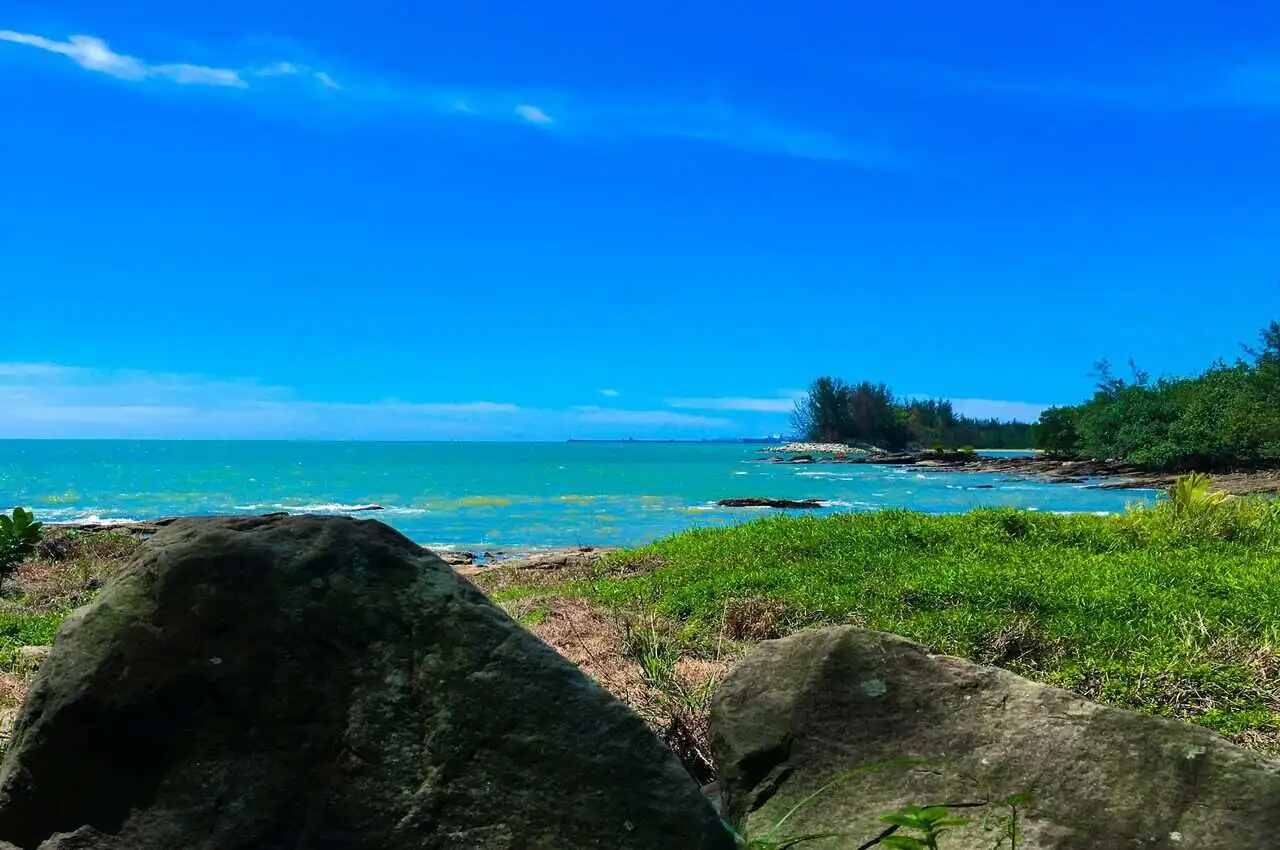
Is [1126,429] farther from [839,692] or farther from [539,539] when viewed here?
[839,692]

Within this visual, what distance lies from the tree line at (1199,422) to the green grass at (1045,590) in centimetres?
3806

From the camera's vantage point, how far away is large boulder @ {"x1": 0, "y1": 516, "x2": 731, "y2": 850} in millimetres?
2385

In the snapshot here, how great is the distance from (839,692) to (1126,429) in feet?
203

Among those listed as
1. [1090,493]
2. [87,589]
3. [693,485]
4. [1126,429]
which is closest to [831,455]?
[1126,429]

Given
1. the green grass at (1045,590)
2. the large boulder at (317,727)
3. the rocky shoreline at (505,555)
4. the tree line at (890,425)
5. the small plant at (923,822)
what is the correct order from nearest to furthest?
1. the small plant at (923,822)
2. the large boulder at (317,727)
3. the green grass at (1045,590)
4. the rocky shoreline at (505,555)
5. the tree line at (890,425)

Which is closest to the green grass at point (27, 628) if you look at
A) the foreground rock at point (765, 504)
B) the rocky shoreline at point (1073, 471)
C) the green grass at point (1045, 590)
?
the green grass at point (1045, 590)

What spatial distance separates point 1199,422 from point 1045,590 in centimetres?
4956

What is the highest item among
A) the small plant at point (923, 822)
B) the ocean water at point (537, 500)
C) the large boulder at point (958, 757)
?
the small plant at point (923, 822)

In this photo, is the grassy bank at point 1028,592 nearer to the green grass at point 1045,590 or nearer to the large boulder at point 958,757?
the green grass at point 1045,590

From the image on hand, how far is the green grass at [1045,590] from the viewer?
19.3 feet

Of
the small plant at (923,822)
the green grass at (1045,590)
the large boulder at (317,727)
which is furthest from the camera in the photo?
the green grass at (1045,590)

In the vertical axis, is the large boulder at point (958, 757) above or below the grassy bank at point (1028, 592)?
above

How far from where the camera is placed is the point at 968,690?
128 inches

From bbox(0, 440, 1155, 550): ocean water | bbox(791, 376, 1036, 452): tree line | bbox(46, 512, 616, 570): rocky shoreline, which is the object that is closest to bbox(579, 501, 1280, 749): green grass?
bbox(46, 512, 616, 570): rocky shoreline
